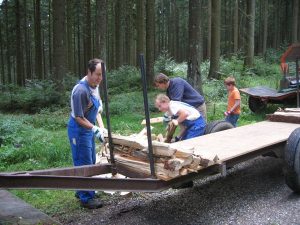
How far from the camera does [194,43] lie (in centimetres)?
1303

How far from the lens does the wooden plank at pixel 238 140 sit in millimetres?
5355

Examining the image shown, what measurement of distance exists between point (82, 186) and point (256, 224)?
2.21 m

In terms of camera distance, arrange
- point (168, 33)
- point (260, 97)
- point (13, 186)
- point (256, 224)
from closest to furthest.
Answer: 1. point (13, 186)
2. point (256, 224)
3. point (260, 97)
4. point (168, 33)

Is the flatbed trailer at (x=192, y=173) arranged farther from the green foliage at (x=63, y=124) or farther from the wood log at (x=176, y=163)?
the green foliage at (x=63, y=124)

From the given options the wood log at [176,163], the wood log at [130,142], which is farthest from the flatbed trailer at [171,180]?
the wood log at [130,142]

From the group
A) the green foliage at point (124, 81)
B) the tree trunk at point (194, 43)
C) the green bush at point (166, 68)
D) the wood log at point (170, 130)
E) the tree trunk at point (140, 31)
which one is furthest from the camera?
the green bush at point (166, 68)

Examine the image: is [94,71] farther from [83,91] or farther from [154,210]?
[154,210]

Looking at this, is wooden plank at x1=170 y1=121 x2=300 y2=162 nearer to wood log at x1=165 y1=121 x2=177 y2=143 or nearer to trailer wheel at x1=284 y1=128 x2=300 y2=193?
trailer wheel at x1=284 y1=128 x2=300 y2=193

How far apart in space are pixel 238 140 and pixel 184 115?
903 mm

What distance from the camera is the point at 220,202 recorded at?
588cm

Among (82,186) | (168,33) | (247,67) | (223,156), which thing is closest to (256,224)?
(223,156)

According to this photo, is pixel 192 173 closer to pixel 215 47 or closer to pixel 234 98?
pixel 234 98

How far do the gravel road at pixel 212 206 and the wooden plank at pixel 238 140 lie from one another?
810mm

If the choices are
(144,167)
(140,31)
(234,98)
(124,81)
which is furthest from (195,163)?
(140,31)
